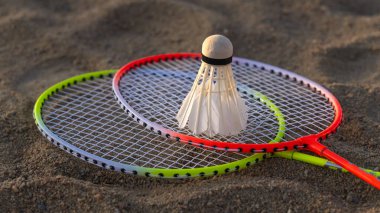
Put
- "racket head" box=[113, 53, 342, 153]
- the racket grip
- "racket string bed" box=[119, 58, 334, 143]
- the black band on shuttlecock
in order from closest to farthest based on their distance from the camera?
1. the racket grip
2. the black band on shuttlecock
3. "racket head" box=[113, 53, 342, 153]
4. "racket string bed" box=[119, 58, 334, 143]

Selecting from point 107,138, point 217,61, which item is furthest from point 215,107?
point 107,138

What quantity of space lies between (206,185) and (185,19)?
6.12 feet

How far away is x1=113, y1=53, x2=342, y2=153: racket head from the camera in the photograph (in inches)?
96.9

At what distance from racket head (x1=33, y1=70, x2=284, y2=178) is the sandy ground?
0.07 m

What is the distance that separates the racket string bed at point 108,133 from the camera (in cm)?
256

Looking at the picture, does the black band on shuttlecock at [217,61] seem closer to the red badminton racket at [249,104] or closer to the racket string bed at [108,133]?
the red badminton racket at [249,104]

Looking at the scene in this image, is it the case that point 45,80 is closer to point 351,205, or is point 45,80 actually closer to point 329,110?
point 329,110

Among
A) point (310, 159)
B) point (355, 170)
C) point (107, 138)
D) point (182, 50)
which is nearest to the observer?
point (355, 170)

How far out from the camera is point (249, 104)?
9.54 feet

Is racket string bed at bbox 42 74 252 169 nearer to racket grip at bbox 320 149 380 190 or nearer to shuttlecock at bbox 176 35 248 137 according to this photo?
shuttlecock at bbox 176 35 248 137

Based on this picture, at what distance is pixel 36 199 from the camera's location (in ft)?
7.54

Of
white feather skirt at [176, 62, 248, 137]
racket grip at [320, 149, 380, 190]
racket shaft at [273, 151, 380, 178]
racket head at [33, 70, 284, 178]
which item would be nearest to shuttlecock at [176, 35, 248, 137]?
white feather skirt at [176, 62, 248, 137]

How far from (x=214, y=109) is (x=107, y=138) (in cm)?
56

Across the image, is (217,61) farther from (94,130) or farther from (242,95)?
(94,130)
